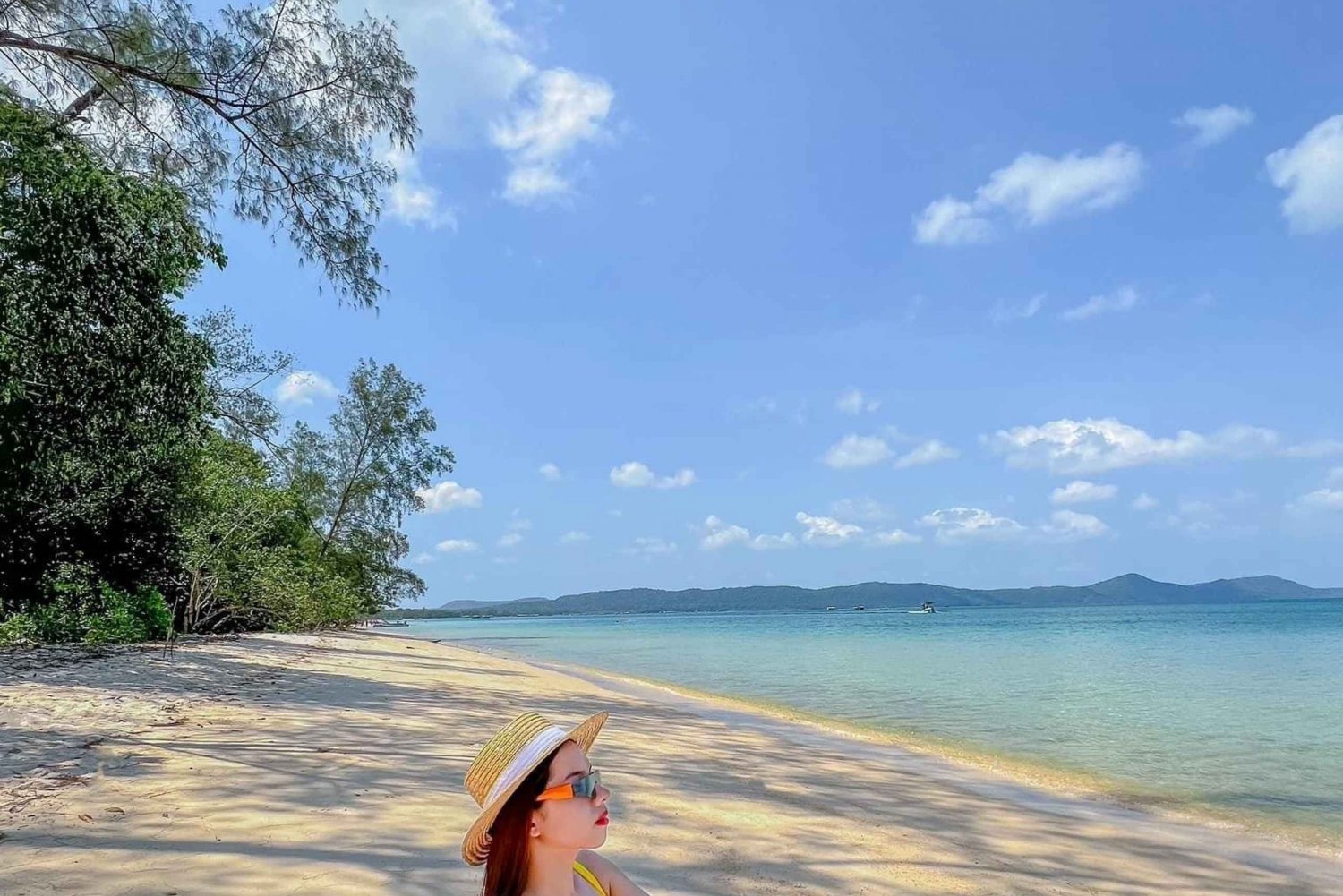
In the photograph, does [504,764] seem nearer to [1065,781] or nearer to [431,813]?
[431,813]

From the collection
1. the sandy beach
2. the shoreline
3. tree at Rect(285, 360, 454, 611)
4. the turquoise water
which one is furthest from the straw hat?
tree at Rect(285, 360, 454, 611)

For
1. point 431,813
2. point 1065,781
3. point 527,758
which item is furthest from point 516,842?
point 1065,781

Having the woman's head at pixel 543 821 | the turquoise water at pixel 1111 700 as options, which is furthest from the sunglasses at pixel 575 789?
the turquoise water at pixel 1111 700

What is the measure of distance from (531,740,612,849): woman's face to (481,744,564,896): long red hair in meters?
0.02

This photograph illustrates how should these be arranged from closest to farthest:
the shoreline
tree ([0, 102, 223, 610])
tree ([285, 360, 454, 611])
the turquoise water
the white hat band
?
the white hat band
the shoreline
tree ([0, 102, 223, 610])
the turquoise water
tree ([285, 360, 454, 611])

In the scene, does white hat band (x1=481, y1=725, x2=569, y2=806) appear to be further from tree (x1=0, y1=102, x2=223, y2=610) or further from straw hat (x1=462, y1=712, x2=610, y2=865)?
tree (x1=0, y1=102, x2=223, y2=610)

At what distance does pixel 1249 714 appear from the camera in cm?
1486

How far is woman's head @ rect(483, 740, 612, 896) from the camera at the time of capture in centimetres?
192

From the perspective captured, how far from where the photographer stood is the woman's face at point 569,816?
1.92m

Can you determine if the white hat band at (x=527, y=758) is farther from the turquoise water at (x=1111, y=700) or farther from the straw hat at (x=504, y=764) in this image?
the turquoise water at (x=1111, y=700)

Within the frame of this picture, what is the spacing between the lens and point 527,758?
6.32 ft

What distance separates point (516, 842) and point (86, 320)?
35.6 feet

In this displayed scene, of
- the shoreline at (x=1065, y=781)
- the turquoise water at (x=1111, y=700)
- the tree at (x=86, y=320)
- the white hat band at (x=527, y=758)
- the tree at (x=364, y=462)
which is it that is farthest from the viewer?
the tree at (x=364, y=462)

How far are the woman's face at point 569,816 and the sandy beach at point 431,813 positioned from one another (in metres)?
2.40
